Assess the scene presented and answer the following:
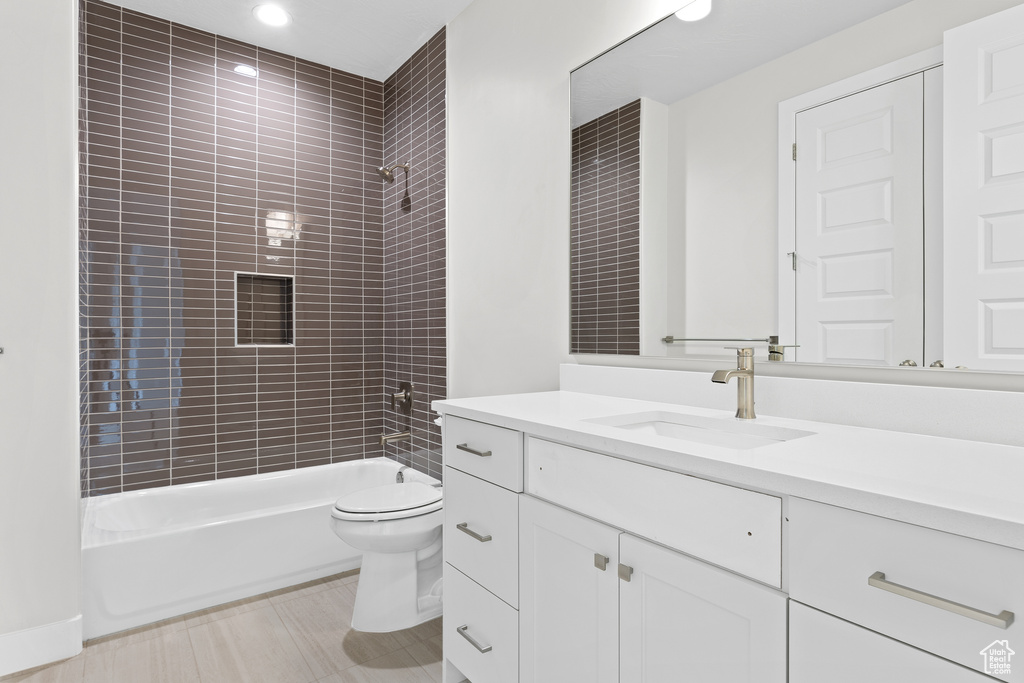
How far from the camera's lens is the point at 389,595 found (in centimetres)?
196

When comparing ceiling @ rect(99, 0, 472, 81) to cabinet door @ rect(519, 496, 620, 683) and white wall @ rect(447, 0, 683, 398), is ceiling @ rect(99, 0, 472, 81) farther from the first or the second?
cabinet door @ rect(519, 496, 620, 683)

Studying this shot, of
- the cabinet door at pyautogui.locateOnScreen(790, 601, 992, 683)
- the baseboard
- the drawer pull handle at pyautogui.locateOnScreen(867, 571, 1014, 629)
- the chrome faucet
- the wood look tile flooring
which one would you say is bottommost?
the wood look tile flooring

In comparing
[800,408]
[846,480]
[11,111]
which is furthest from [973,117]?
[11,111]

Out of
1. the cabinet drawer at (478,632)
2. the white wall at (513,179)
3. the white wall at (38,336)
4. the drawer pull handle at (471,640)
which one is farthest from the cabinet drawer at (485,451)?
the white wall at (38,336)

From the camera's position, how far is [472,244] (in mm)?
2426

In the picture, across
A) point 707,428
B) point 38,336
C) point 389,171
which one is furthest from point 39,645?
point 389,171

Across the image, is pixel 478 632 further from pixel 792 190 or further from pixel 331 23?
pixel 331 23

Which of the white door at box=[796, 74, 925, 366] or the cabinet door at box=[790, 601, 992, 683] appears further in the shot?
the white door at box=[796, 74, 925, 366]

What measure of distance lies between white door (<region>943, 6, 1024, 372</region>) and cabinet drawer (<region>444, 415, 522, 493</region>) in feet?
2.96

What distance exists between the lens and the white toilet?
193 cm

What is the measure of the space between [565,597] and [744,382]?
0.63m

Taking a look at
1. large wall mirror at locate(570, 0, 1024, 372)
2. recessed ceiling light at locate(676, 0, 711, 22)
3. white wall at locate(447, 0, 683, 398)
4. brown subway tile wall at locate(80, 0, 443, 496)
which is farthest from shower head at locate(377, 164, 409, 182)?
recessed ceiling light at locate(676, 0, 711, 22)

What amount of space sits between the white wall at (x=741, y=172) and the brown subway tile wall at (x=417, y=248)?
4.64 ft

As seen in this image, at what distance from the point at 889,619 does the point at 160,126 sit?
10.5 feet
